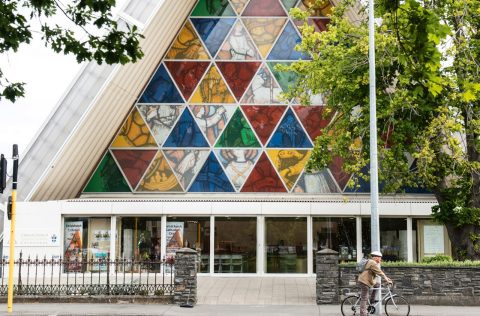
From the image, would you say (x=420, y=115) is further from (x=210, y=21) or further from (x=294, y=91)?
(x=210, y=21)

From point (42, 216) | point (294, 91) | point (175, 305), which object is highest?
point (294, 91)

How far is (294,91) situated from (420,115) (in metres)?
3.76

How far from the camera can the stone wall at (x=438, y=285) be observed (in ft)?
58.1

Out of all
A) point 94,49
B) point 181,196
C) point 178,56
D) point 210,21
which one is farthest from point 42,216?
point 94,49

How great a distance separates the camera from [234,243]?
25625 mm

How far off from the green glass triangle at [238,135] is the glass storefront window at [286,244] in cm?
296

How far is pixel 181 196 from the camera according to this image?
1036 inches

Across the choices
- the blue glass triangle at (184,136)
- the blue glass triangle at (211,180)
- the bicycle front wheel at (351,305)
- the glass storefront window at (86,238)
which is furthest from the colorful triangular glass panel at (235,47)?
the bicycle front wheel at (351,305)

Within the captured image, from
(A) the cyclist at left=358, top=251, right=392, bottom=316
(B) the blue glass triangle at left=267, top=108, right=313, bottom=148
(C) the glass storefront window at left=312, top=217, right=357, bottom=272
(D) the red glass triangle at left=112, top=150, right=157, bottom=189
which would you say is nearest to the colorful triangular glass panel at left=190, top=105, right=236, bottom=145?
(B) the blue glass triangle at left=267, top=108, right=313, bottom=148

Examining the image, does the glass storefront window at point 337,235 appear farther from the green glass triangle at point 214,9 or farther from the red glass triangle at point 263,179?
the green glass triangle at point 214,9

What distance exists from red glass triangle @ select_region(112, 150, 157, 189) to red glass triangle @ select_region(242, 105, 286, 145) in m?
3.91

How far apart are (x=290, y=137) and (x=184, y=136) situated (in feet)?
12.8

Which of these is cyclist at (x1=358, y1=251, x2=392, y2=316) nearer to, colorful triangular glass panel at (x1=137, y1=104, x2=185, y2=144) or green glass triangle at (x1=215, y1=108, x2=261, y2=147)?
green glass triangle at (x1=215, y1=108, x2=261, y2=147)

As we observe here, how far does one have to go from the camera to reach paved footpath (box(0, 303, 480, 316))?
1614 cm
